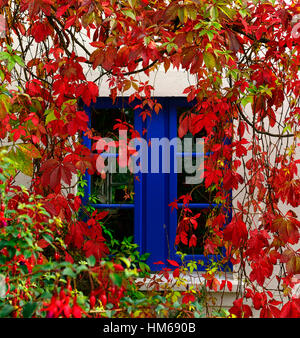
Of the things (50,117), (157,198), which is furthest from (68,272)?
(157,198)

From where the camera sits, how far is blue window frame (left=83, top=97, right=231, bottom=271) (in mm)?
3312

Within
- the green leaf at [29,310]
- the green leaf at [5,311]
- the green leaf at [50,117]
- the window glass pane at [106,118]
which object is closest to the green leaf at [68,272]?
the green leaf at [29,310]

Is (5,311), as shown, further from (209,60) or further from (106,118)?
(106,118)

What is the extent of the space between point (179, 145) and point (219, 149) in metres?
0.85

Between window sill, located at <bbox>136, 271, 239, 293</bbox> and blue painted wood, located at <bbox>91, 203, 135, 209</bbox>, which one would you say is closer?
window sill, located at <bbox>136, 271, 239, 293</bbox>

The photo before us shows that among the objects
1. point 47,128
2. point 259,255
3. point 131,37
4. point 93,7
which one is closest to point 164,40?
point 131,37

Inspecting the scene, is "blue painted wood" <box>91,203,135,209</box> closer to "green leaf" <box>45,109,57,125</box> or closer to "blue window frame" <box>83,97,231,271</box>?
"blue window frame" <box>83,97,231,271</box>

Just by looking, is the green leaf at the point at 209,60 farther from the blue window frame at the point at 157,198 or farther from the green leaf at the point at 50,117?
the blue window frame at the point at 157,198

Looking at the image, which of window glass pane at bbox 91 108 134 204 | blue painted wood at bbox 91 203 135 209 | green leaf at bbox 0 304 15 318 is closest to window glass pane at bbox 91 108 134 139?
window glass pane at bbox 91 108 134 204

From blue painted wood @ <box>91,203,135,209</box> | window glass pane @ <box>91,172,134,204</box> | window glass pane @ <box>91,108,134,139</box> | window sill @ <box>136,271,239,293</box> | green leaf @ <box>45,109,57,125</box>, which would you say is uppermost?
window glass pane @ <box>91,108,134,139</box>

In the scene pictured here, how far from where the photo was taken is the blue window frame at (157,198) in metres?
3.31

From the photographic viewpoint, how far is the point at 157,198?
3.32m

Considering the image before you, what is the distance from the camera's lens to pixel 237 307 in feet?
6.81
